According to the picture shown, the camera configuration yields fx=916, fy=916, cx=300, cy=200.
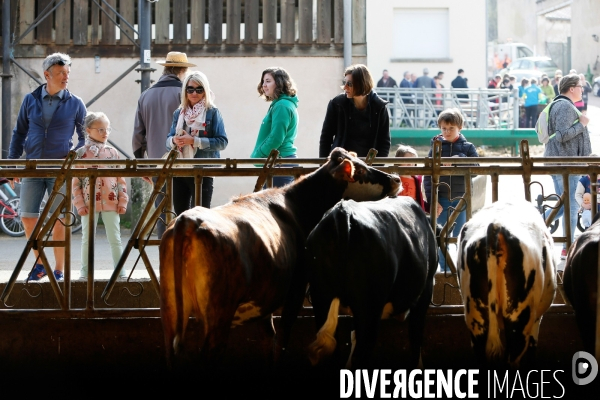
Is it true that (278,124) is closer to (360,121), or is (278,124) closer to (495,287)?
(360,121)

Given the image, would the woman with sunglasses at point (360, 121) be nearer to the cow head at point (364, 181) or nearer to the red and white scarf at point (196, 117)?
the red and white scarf at point (196, 117)

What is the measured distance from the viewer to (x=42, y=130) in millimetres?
8680

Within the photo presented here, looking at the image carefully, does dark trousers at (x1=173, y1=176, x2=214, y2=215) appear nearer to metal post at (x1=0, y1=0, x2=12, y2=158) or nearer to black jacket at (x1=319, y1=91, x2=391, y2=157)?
black jacket at (x1=319, y1=91, x2=391, y2=157)

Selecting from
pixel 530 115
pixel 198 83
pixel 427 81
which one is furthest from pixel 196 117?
pixel 530 115

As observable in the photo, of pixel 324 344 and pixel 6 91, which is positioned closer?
pixel 324 344

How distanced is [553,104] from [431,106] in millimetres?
11474

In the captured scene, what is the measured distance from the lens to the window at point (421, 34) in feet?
84.2

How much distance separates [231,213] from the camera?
539 cm

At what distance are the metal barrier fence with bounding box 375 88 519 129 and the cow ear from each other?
15255mm

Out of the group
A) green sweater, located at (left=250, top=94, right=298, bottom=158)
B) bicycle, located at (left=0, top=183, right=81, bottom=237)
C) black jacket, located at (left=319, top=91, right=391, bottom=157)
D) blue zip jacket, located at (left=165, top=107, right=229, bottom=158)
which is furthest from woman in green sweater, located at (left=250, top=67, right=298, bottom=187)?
bicycle, located at (left=0, top=183, right=81, bottom=237)

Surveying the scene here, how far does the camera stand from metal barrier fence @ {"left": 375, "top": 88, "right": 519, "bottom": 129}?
21.7 m

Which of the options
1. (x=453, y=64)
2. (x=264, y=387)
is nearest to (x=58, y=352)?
(x=264, y=387)

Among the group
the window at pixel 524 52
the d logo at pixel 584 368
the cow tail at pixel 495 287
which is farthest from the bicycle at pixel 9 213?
the window at pixel 524 52

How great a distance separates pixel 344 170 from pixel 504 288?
1.51m
